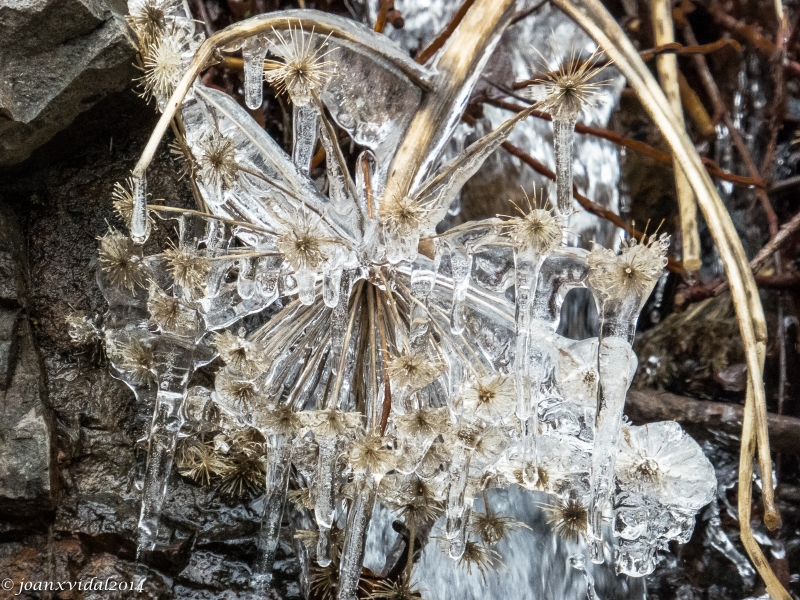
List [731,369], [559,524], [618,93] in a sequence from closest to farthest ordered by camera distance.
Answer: [559,524], [731,369], [618,93]

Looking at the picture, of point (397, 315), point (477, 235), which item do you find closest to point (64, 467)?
point (397, 315)

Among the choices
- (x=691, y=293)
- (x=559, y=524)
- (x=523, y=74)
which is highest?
(x=523, y=74)

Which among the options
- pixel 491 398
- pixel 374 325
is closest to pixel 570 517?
pixel 491 398

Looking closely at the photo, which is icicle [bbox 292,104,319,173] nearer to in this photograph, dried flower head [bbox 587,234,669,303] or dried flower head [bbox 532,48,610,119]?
dried flower head [bbox 532,48,610,119]

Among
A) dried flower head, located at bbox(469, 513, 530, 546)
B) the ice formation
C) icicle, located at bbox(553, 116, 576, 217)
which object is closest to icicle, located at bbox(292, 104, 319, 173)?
the ice formation

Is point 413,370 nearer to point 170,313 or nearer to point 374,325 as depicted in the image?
point 374,325

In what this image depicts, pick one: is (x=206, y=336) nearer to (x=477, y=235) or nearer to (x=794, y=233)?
(x=477, y=235)

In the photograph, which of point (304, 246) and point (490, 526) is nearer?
point (304, 246)
